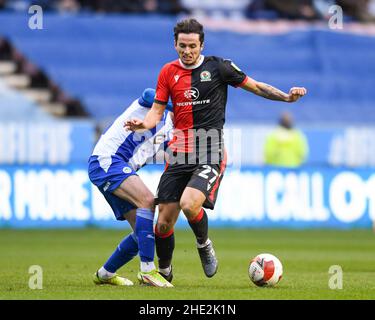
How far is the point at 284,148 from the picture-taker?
19953mm

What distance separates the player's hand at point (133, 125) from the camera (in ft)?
30.3

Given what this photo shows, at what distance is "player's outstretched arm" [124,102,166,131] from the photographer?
30.3 ft

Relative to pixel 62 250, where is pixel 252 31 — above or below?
above

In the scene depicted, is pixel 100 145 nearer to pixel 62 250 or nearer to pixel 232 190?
pixel 62 250

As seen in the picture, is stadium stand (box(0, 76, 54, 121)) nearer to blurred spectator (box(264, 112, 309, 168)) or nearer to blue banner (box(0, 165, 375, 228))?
blue banner (box(0, 165, 375, 228))

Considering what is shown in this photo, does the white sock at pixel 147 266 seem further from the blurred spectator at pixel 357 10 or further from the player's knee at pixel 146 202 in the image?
the blurred spectator at pixel 357 10

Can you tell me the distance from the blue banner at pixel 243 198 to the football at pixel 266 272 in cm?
941

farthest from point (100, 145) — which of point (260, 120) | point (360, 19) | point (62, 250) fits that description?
point (360, 19)

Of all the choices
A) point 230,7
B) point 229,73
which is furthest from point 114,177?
point 230,7

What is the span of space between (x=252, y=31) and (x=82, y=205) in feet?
32.2

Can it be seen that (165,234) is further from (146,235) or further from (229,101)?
(229,101)

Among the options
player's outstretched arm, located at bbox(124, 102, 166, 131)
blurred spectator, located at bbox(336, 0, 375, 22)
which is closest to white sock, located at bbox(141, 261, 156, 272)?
player's outstretched arm, located at bbox(124, 102, 166, 131)

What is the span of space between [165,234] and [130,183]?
563 millimetres
